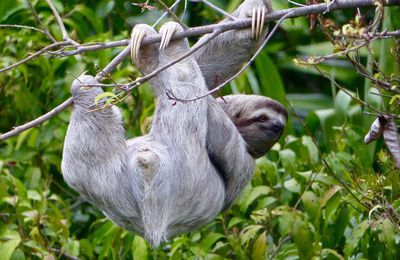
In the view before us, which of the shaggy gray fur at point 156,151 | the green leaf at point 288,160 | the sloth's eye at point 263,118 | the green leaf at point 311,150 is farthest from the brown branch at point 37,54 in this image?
the green leaf at point 311,150

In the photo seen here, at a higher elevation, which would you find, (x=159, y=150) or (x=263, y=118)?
(x=159, y=150)

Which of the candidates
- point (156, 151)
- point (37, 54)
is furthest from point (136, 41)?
point (37, 54)

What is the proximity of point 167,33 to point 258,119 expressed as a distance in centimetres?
108

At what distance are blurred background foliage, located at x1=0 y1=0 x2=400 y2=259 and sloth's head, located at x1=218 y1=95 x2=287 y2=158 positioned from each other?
38 centimetres

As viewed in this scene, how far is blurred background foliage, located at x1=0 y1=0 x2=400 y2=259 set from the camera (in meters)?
7.59

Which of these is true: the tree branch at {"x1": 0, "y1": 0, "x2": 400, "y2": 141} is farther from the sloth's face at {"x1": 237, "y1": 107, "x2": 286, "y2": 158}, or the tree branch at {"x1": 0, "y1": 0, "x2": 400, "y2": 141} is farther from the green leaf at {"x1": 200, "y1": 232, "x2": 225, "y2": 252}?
the green leaf at {"x1": 200, "y1": 232, "x2": 225, "y2": 252}

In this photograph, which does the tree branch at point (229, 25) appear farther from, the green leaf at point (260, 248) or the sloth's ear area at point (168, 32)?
the green leaf at point (260, 248)

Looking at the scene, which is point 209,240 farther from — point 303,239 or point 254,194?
point 303,239

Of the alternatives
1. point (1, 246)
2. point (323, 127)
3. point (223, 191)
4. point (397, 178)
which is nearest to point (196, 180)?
point (223, 191)

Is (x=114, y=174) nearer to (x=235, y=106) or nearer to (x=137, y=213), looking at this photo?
(x=137, y=213)

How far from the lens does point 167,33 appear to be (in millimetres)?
6566

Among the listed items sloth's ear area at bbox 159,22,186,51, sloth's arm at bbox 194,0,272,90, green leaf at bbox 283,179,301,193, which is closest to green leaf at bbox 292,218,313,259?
green leaf at bbox 283,179,301,193

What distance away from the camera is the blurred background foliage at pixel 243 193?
24.9ft

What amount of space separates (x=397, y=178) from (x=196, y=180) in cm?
139
